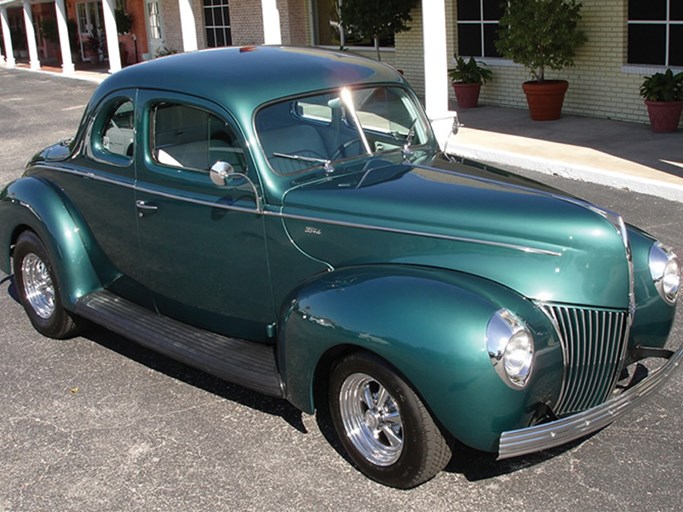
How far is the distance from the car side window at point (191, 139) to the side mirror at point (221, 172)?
0.20m

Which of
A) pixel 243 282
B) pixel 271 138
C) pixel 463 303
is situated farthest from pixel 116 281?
pixel 463 303

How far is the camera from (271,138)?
4578mm

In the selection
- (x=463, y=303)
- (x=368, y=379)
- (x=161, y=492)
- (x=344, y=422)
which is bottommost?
(x=161, y=492)

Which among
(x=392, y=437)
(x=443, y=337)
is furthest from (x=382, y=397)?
(x=443, y=337)

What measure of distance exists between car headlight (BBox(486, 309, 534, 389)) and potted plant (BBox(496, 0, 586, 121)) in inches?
395

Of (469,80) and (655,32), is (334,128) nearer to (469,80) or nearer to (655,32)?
(655,32)

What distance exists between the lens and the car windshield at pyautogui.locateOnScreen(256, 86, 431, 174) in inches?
181

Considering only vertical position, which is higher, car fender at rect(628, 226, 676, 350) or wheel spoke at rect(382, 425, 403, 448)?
car fender at rect(628, 226, 676, 350)

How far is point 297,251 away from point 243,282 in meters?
0.44

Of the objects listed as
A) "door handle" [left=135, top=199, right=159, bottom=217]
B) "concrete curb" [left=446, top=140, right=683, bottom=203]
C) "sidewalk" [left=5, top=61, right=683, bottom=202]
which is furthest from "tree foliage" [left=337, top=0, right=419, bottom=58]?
"door handle" [left=135, top=199, right=159, bottom=217]

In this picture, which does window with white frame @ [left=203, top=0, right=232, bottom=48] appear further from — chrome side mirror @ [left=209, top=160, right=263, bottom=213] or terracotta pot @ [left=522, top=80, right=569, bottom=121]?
chrome side mirror @ [left=209, top=160, right=263, bottom=213]

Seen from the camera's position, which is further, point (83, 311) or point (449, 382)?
point (83, 311)

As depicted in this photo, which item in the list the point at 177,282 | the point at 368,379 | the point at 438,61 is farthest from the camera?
the point at 438,61

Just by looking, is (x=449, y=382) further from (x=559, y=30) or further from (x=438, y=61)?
(x=559, y=30)
